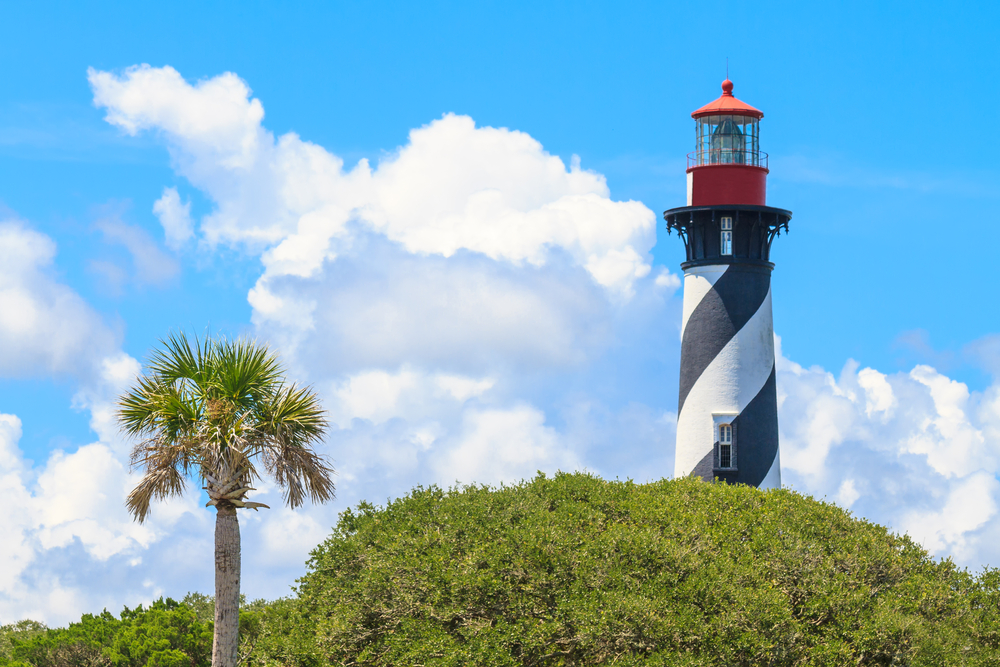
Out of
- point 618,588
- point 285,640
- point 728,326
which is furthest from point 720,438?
point 285,640

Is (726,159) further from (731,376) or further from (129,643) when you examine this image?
(129,643)

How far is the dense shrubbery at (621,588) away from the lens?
53.5 feet

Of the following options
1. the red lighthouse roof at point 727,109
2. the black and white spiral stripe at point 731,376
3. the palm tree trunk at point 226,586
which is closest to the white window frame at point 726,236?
the black and white spiral stripe at point 731,376

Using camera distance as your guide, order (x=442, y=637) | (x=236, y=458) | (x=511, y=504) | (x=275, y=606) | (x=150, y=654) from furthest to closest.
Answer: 1. (x=150, y=654)
2. (x=236, y=458)
3. (x=275, y=606)
4. (x=511, y=504)
5. (x=442, y=637)

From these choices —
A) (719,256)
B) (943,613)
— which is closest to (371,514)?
(943,613)

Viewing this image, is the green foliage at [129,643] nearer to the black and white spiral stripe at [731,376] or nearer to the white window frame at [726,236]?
the black and white spiral stripe at [731,376]

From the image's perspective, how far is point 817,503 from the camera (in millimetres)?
21250

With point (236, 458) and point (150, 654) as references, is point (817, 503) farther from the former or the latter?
Result: point (150, 654)

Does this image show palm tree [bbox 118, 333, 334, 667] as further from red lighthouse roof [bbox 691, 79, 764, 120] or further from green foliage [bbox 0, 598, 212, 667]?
red lighthouse roof [bbox 691, 79, 764, 120]

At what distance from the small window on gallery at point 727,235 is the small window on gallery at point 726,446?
16.4ft

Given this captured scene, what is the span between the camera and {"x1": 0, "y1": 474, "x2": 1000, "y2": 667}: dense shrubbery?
642 inches

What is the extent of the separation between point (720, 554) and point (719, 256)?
15288 mm

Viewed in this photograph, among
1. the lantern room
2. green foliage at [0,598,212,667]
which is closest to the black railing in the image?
the lantern room

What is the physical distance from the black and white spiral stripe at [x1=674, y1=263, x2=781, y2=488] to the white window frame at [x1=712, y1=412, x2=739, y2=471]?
1.2 inches
